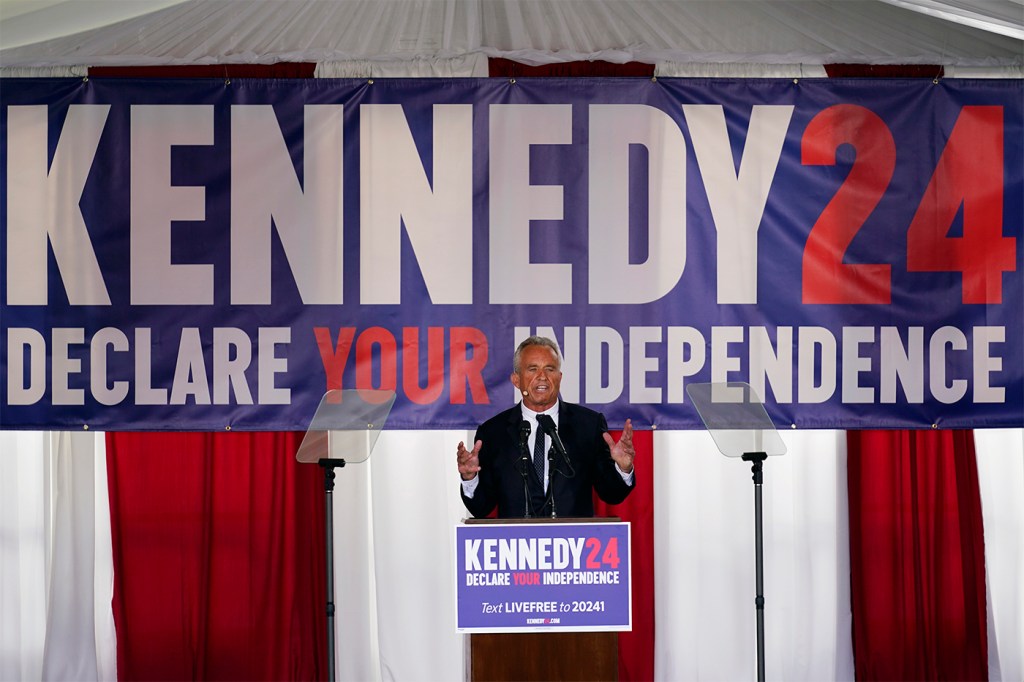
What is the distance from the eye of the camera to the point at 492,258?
14.6 feet

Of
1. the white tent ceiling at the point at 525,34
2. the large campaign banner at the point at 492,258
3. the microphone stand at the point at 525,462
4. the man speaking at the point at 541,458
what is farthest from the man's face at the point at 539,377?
the white tent ceiling at the point at 525,34

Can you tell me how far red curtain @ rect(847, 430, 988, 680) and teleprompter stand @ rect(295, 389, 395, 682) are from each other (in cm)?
228

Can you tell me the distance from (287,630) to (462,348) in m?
1.56

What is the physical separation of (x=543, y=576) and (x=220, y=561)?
2526 millimetres

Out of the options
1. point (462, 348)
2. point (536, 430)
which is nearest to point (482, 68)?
point (462, 348)

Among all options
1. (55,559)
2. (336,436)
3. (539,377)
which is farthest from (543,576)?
(55,559)

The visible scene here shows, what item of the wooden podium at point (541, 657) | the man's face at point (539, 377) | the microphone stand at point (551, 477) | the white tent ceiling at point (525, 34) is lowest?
the wooden podium at point (541, 657)

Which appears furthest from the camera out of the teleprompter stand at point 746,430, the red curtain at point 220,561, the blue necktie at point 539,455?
the red curtain at point 220,561

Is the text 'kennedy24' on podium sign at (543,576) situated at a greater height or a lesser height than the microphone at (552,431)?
lesser

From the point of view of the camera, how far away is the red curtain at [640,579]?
4.84 m

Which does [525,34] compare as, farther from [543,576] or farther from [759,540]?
[543,576]

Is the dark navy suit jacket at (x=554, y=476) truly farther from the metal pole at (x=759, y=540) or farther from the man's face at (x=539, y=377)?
the metal pole at (x=759, y=540)

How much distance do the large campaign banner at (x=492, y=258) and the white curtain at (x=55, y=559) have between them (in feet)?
1.68

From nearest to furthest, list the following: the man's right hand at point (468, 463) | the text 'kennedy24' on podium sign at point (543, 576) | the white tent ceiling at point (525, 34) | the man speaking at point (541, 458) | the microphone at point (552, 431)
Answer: the text 'kennedy24' on podium sign at point (543, 576)
the microphone at point (552, 431)
the man's right hand at point (468, 463)
the man speaking at point (541, 458)
the white tent ceiling at point (525, 34)
